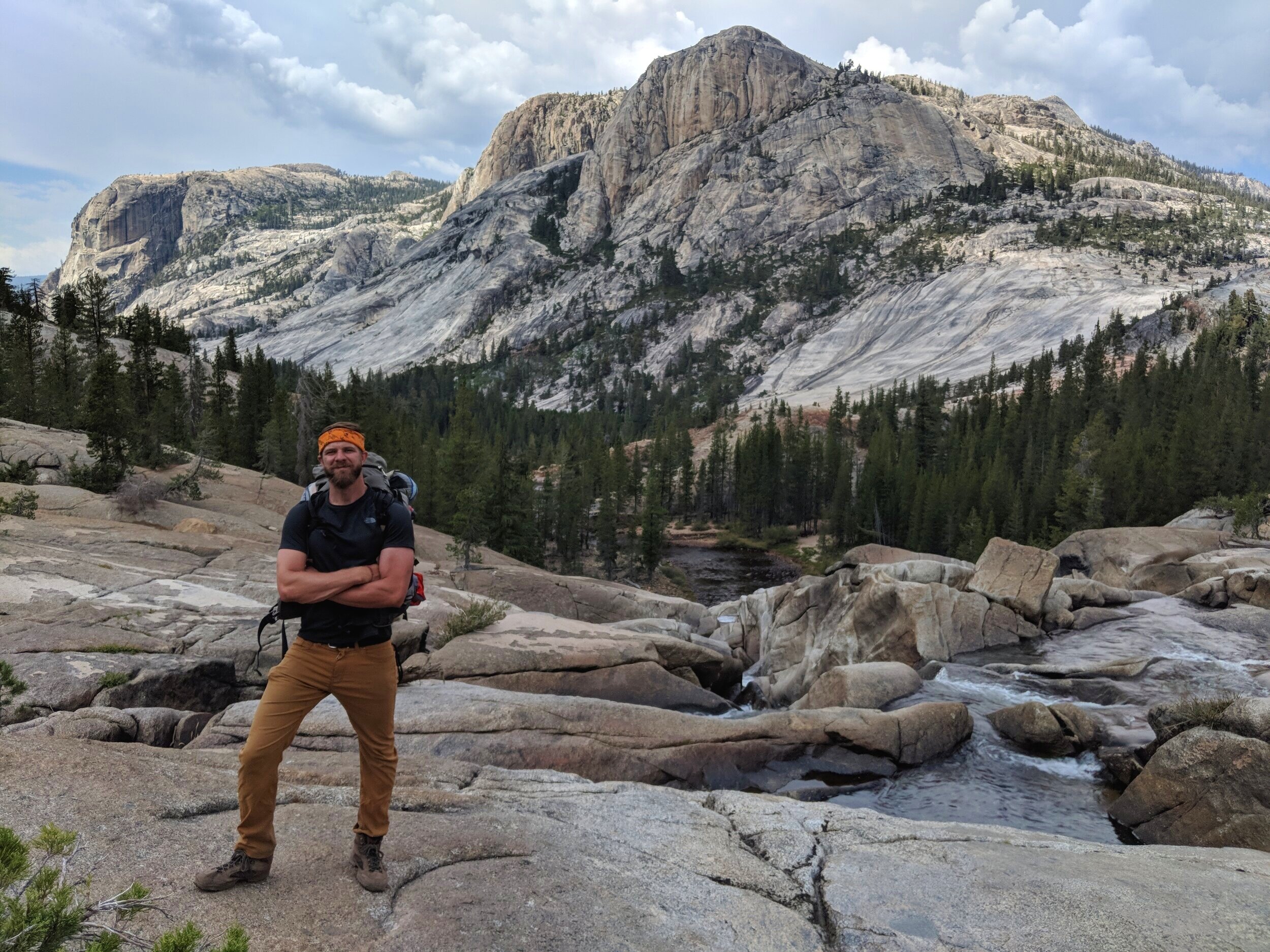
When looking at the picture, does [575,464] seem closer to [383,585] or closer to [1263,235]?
[383,585]

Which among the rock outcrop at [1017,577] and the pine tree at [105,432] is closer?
the rock outcrop at [1017,577]

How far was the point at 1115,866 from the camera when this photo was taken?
7.46 m

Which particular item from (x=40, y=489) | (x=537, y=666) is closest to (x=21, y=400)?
(x=40, y=489)

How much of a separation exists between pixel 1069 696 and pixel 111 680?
890 inches

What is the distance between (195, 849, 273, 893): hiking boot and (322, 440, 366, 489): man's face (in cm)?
252

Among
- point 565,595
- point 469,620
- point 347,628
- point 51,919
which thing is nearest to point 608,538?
point 565,595

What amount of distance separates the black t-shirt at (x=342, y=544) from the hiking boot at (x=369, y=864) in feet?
4.63

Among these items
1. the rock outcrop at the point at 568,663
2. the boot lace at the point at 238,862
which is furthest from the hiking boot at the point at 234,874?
the rock outcrop at the point at 568,663

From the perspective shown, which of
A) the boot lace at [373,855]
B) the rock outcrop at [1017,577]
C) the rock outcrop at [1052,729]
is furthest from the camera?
the rock outcrop at [1017,577]

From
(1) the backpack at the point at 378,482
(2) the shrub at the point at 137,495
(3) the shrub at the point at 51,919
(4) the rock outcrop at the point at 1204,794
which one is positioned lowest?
(4) the rock outcrop at the point at 1204,794

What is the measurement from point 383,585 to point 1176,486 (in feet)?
260

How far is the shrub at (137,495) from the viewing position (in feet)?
83.5

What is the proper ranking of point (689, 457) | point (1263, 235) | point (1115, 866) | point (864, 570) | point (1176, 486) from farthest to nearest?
point (1263, 235) → point (689, 457) → point (1176, 486) → point (864, 570) → point (1115, 866)

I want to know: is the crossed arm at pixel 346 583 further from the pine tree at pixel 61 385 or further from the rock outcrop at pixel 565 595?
the pine tree at pixel 61 385
